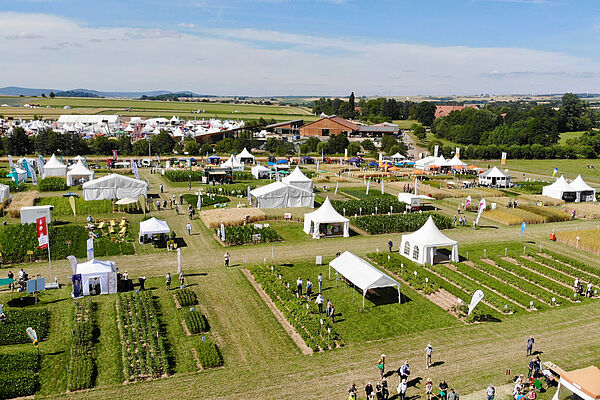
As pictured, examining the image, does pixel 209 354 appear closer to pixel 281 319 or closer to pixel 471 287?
pixel 281 319

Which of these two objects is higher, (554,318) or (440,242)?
(440,242)

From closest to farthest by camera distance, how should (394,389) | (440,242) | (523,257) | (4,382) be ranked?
(4,382) → (394,389) → (440,242) → (523,257)

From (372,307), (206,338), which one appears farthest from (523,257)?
(206,338)

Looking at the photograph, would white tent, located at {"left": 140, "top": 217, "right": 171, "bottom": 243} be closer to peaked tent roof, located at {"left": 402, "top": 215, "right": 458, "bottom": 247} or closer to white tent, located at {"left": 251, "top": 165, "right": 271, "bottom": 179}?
peaked tent roof, located at {"left": 402, "top": 215, "right": 458, "bottom": 247}

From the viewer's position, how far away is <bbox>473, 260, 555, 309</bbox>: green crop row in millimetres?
22575

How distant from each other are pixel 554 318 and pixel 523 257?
28.9ft

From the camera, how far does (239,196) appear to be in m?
44.9

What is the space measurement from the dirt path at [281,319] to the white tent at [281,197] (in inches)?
567

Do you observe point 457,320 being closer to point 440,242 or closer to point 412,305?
point 412,305

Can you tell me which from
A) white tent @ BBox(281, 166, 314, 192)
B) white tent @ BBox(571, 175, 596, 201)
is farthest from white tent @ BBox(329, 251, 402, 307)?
white tent @ BBox(571, 175, 596, 201)

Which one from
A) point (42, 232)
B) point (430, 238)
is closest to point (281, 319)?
point (430, 238)

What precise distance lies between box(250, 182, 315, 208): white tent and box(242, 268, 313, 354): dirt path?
14.4 metres

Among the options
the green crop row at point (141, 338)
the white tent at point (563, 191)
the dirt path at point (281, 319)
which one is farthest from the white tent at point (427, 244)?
the white tent at point (563, 191)

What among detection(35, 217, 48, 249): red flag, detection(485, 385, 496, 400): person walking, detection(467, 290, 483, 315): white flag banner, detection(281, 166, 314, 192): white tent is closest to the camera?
detection(485, 385, 496, 400): person walking
